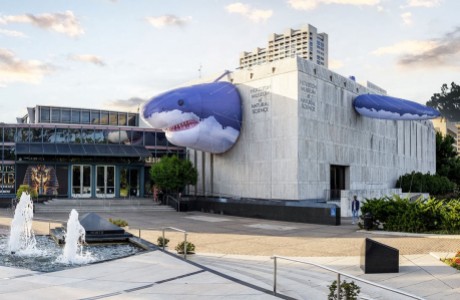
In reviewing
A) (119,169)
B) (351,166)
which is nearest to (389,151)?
(351,166)

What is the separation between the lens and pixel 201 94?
117ft

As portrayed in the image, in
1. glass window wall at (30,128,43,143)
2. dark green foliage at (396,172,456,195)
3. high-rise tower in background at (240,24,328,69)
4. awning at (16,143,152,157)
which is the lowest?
dark green foliage at (396,172,456,195)

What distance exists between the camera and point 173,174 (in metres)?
39.2

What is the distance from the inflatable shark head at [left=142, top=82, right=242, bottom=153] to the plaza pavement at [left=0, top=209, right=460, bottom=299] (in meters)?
14.7

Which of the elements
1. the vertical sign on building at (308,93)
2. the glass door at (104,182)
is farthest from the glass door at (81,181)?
the vertical sign on building at (308,93)

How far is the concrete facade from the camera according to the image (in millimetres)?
35094

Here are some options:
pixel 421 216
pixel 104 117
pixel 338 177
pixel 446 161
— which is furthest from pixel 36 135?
pixel 446 161

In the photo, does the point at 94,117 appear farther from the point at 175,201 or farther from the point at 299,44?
the point at 299,44

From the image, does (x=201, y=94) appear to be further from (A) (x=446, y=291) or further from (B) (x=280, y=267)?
(A) (x=446, y=291)

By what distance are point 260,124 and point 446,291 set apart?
1034 inches

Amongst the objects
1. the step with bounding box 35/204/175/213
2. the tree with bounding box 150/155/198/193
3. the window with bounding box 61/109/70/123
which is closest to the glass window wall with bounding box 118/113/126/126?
the window with bounding box 61/109/70/123

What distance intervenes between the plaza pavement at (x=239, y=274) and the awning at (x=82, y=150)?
23.5 meters

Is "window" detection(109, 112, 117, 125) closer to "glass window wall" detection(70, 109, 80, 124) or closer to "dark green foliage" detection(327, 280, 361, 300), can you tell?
"glass window wall" detection(70, 109, 80, 124)

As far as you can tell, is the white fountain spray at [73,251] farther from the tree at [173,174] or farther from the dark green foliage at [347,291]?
the tree at [173,174]
